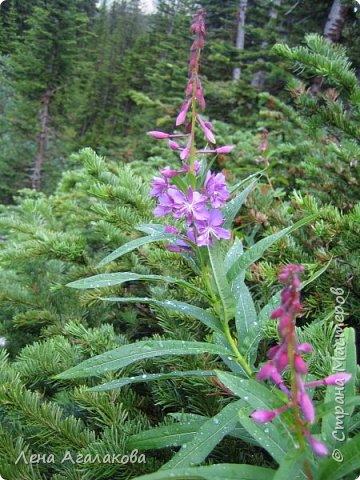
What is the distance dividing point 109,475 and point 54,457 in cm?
19

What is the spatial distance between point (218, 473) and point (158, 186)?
890 mm

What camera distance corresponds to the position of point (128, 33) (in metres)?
29.1

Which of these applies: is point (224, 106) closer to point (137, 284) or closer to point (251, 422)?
point (137, 284)

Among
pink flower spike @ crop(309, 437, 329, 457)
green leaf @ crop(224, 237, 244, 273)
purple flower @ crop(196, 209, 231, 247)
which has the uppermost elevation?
purple flower @ crop(196, 209, 231, 247)

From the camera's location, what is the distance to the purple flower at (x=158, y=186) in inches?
53.6

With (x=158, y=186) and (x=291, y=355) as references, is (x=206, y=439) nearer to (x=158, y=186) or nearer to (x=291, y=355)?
(x=291, y=355)

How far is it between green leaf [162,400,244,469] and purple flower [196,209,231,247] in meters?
0.46

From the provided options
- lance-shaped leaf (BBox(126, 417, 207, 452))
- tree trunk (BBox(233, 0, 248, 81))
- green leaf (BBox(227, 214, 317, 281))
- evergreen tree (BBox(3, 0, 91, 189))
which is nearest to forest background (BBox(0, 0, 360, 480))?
lance-shaped leaf (BBox(126, 417, 207, 452))

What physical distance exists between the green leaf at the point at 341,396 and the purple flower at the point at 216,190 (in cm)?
55

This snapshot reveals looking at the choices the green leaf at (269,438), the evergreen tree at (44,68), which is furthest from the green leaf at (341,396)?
the evergreen tree at (44,68)

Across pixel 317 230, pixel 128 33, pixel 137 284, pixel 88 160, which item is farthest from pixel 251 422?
pixel 128 33

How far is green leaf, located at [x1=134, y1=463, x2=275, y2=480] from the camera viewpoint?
70cm

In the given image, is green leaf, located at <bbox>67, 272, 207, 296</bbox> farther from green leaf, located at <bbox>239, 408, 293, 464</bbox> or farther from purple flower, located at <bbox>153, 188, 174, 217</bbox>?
green leaf, located at <bbox>239, 408, 293, 464</bbox>

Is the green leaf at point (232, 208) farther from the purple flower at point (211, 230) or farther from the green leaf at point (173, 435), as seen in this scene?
the green leaf at point (173, 435)
